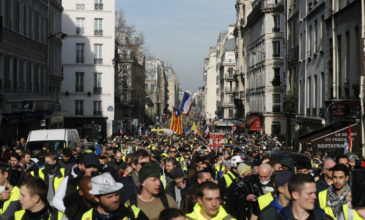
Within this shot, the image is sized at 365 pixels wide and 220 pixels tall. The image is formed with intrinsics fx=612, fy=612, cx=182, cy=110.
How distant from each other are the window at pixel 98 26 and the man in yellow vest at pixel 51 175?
51217 mm

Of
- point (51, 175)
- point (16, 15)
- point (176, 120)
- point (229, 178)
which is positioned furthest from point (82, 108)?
point (229, 178)

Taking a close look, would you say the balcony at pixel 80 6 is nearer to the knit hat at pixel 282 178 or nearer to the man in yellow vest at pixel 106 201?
the knit hat at pixel 282 178

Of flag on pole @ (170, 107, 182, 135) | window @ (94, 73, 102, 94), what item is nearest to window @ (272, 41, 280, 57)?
window @ (94, 73, 102, 94)

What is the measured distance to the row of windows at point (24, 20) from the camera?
106 feet

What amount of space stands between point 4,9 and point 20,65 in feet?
16.4

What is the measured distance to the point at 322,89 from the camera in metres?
32.3

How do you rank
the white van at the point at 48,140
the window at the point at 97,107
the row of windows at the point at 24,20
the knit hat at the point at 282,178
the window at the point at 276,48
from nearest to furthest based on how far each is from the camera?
the knit hat at the point at 282,178, the white van at the point at 48,140, the row of windows at the point at 24,20, the window at the point at 276,48, the window at the point at 97,107

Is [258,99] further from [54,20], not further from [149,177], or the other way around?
[149,177]

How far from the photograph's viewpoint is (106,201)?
562 cm

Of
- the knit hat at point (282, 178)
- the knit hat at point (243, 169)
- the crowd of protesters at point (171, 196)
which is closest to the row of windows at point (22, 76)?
the crowd of protesters at point (171, 196)

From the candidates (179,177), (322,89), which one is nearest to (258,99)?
(322,89)

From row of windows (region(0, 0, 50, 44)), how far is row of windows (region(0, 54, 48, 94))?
1738 millimetres

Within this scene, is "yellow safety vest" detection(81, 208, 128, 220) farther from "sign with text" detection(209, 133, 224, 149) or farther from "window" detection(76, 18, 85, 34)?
"window" detection(76, 18, 85, 34)

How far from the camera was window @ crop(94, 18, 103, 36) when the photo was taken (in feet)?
201
